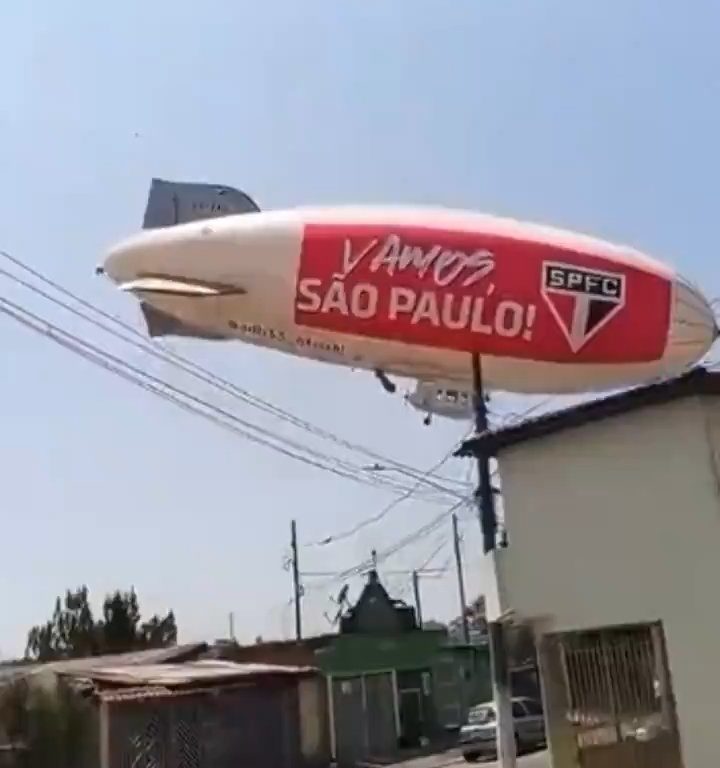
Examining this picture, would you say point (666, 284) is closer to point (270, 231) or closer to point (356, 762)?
point (270, 231)

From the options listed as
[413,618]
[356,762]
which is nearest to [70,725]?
[356,762]

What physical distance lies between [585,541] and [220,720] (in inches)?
483

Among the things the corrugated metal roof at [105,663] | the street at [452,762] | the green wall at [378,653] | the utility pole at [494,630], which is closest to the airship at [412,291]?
the utility pole at [494,630]

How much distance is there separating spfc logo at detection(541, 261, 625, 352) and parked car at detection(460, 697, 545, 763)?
15.6 meters

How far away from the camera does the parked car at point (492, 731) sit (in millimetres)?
25531

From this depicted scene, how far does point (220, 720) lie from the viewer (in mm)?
21562

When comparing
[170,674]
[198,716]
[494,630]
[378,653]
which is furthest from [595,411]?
[378,653]

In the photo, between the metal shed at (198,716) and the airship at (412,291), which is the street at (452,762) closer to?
the metal shed at (198,716)

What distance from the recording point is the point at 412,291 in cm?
1096

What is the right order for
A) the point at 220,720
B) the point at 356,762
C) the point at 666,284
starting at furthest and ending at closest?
1. the point at 356,762
2. the point at 220,720
3. the point at 666,284

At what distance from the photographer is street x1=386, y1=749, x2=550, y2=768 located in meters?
22.5

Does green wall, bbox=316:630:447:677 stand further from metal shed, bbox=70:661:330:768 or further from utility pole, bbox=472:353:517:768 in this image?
utility pole, bbox=472:353:517:768

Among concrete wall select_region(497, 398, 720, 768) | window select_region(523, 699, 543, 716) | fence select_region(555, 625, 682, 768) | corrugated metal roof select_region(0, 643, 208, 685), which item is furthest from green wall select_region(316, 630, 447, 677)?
concrete wall select_region(497, 398, 720, 768)

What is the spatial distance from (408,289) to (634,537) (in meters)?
3.16
